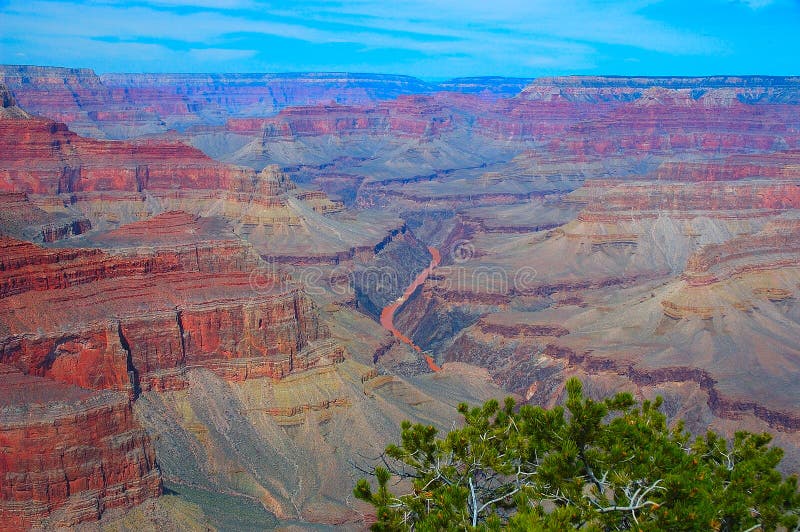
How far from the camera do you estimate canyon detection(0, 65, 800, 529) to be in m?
42.3

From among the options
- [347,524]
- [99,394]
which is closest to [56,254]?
[99,394]

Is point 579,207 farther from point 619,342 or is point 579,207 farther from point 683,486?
point 683,486

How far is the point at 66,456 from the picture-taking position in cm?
3891

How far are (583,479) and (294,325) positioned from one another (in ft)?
123

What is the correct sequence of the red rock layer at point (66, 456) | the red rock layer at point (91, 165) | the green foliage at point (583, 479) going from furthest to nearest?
the red rock layer at point (91, 165)
the red rock layer at point (66, 456)
the green foliage at point (583, 479)

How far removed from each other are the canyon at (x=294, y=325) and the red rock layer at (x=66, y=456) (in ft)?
0.31

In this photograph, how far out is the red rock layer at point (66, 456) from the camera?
37875 mm

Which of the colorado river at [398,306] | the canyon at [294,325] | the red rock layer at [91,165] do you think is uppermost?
the red rock layer at [91,165]

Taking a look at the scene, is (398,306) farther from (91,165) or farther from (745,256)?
(91,165)

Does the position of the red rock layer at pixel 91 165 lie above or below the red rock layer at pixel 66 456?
above

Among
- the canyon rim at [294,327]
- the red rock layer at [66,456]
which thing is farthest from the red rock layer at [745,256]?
the red rock layer at [66,456]

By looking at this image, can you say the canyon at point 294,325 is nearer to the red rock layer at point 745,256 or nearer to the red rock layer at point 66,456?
the red rock layer at point 66,456

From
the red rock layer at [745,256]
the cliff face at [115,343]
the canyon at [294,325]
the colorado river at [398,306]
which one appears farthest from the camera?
the colorado river at [398,306]

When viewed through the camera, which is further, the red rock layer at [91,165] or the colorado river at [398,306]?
the red rock layer at [91,165]
